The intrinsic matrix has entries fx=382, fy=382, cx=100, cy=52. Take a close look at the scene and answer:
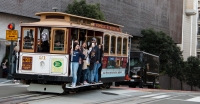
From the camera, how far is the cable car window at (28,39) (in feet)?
48.5

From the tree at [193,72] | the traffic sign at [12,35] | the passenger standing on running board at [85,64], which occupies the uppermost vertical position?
the traffic sign at [12,35]

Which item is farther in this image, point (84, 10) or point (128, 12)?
point (128, 12)

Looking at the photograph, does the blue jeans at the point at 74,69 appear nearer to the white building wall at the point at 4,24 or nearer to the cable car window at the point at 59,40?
the cable car window at the point at 59,40

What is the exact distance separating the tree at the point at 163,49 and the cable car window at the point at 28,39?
99.4 ft

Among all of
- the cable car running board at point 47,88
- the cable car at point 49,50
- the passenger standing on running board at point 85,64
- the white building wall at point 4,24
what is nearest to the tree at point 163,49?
the white building wall at point 4,24

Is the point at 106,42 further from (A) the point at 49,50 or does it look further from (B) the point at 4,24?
(B) the point at 4,24

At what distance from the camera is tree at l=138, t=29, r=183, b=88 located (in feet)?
146

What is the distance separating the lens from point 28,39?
14930mm

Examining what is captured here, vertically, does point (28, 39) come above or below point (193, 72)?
above

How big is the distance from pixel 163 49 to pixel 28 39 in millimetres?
31187

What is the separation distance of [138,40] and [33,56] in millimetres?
33581

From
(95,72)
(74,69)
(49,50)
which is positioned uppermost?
(49,50)

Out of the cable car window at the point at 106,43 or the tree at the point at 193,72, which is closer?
the cable car window at the point at 106,43

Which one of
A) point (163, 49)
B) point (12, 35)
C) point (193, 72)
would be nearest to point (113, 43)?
point (12, 35)
